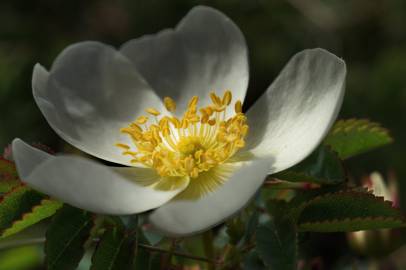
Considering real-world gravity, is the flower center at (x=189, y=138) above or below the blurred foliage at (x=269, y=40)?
above

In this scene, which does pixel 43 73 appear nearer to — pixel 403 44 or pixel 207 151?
pixel 207 151

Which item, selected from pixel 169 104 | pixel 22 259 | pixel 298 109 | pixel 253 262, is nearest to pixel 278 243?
pixel 253 262

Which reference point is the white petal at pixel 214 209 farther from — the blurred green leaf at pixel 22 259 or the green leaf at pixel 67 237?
the blurred green leaf at pixel 22 259

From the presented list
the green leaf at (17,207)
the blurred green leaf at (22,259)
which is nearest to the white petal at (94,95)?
the green leaf at (17,207)

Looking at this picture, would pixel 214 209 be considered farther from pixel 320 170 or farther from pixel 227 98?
pixel 227 98

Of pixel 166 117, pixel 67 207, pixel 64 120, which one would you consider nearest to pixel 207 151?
pixel 166 117

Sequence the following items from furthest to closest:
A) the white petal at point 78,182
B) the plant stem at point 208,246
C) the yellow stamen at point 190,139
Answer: the yellow stamen at point 190,139 < the plant stem at point 208,246 < the white petal at point 78,182

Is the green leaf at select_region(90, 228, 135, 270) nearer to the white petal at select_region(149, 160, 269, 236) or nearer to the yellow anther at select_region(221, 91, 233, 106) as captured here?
the white petal at select_region(149, 160, 269, 236)
